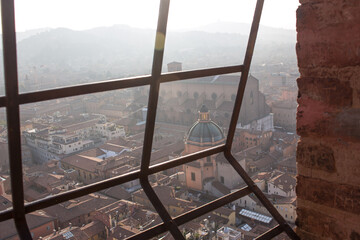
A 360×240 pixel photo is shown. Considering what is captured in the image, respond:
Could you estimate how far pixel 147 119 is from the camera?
1158 millimetres

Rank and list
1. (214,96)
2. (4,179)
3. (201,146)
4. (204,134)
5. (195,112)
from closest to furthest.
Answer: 1. (4,179)
2. (201,146)
3. (204,134)
4. (195,112)
5. (214,96)

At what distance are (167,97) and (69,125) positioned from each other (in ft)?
Result: 35.1

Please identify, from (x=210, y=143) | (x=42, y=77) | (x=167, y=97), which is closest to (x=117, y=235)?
(x=42, y=77)

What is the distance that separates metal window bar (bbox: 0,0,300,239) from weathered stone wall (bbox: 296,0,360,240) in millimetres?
195

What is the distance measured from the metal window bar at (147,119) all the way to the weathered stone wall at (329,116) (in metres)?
0.20

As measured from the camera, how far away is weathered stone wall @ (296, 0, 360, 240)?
881 mm

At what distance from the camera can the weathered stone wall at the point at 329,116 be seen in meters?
0.88

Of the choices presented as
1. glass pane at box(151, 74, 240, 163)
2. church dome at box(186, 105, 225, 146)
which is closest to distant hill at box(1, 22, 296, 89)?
glass pane at box(151, 74, 240, 163)

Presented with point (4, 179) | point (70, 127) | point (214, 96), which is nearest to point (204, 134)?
point (214, 96)

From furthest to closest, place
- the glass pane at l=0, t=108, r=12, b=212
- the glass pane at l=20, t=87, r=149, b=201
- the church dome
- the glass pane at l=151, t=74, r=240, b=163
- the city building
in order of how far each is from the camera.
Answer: the glass pane at l=151, t=74, r=240, b=163 < the church dome < the city building < the glass pane at l=20, t=87, r=149, b=201 < the glass pane at l=0, t=108, r=12, b=212

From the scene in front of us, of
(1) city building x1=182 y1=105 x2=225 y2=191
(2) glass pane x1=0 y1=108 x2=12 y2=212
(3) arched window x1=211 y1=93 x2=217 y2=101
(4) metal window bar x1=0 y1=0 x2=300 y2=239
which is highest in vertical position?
(4) metal window bar x1=0 y1=0 x2=300 y2=239

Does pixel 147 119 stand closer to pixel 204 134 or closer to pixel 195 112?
pixel 204 134

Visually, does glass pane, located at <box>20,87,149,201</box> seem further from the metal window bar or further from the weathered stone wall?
the weathered stone wall

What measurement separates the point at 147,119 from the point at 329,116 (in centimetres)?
53
